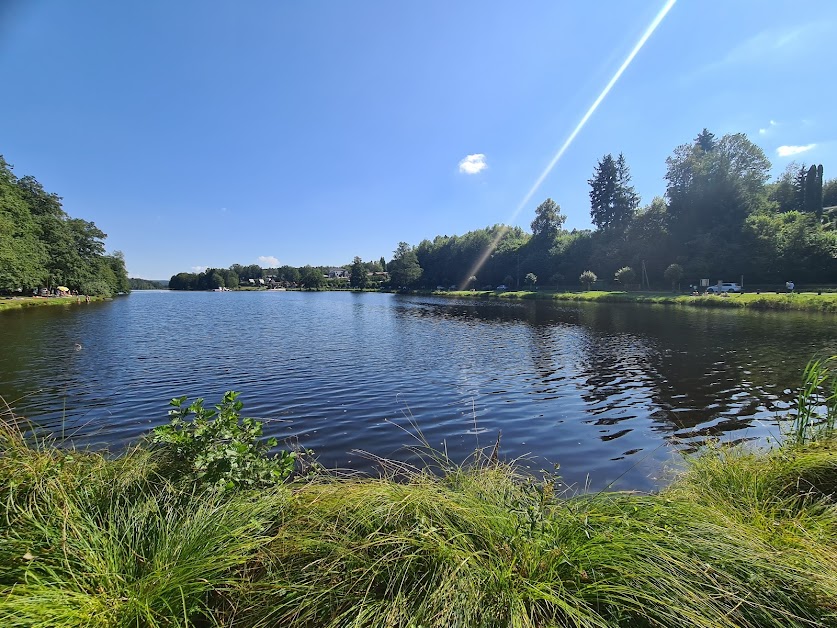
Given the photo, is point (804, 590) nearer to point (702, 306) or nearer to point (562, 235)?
point (702, 306)

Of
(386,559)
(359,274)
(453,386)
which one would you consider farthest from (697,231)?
(359,274)

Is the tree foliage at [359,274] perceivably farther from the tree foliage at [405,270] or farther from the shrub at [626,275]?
the shrub at [626,275]

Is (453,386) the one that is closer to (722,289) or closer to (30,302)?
(722,289)

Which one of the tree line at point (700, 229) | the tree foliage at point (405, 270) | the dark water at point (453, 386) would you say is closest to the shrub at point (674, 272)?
the tree line at point (700, 229)

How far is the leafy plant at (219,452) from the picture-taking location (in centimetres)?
322

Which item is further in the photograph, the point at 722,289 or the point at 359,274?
the point at 359,274

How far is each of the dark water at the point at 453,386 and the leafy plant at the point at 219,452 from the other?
346 centimetres

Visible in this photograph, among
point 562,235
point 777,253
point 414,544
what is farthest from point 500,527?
point 562,235

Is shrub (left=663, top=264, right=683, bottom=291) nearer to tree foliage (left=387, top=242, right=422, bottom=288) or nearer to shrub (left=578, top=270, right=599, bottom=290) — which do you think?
shrub (left=578, top=270, right=599, bottom=290)

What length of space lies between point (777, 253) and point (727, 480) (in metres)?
68.9

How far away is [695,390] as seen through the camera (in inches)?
519

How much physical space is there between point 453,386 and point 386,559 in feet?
38.2

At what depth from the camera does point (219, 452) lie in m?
3.28

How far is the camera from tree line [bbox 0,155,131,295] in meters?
44.0
